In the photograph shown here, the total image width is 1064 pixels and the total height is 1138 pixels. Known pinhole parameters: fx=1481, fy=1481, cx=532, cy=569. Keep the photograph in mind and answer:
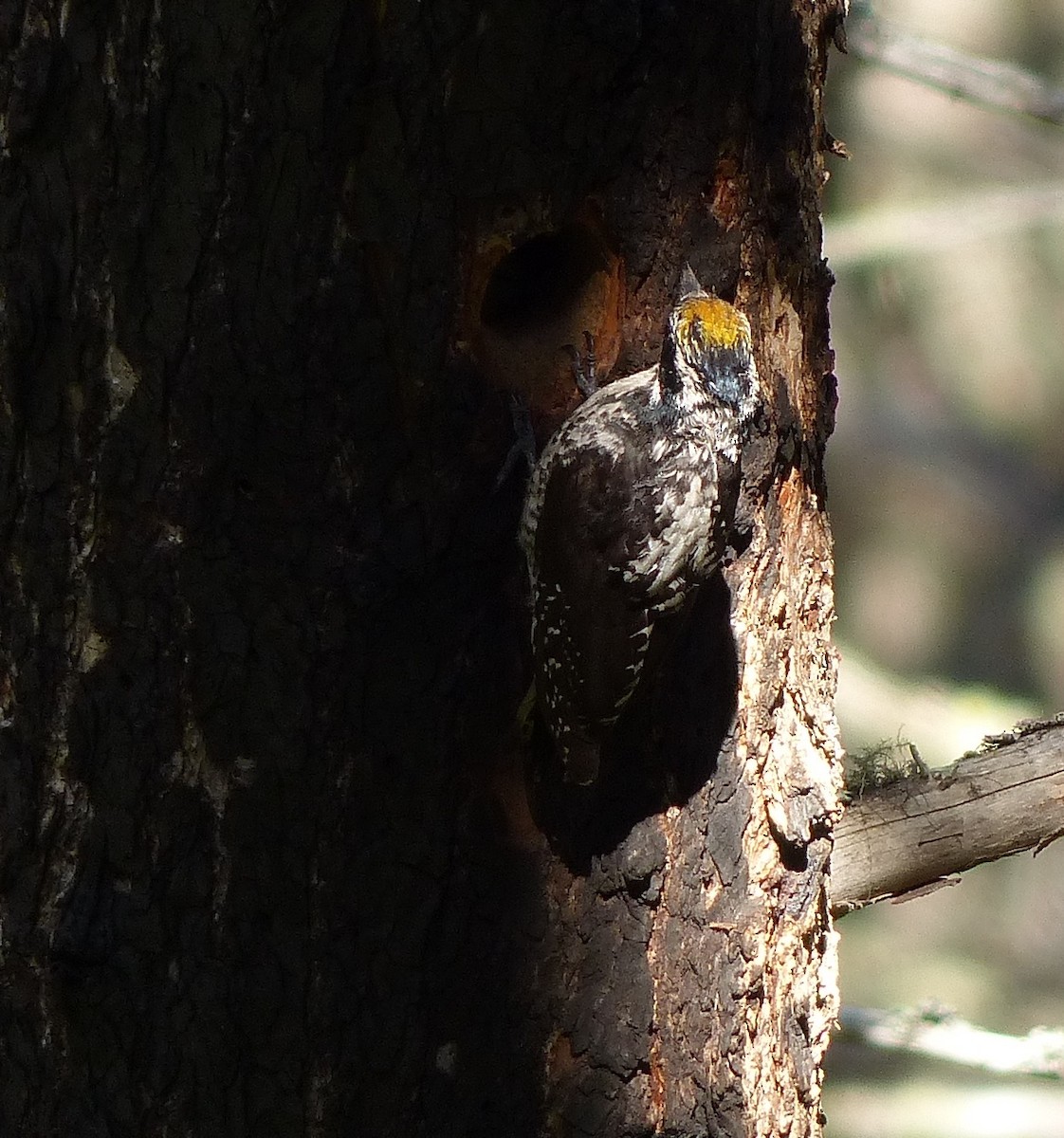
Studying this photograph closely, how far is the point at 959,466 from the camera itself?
11.3 metres

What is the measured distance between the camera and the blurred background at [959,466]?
10.6 metres

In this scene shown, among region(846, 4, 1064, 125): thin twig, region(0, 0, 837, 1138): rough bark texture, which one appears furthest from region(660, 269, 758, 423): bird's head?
region(846, 4, 1064, 125): thin twig

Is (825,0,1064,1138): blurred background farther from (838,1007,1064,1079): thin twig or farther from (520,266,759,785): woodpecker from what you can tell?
(520,266,759,785): woodpecker

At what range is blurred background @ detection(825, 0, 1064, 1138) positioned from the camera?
1057 centimetres

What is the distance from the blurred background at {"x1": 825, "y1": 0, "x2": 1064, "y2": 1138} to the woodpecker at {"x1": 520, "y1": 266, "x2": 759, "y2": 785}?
7.62 m

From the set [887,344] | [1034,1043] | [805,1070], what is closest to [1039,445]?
[887,344]

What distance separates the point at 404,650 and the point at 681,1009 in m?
0.82

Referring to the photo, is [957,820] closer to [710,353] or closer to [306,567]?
[710,353]

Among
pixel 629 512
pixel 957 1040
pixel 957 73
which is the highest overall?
pixel 957 73

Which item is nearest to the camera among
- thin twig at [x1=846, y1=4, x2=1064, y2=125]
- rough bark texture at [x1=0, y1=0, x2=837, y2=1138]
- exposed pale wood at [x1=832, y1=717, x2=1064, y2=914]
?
rough bark texture at [x1=0, y1=0, x2=837, y2=1138]

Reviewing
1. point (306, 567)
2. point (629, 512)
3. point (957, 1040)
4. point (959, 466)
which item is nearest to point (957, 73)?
point (957, 1040)

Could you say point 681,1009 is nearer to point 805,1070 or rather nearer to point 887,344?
point 805,1070

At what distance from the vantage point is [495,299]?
106 inches

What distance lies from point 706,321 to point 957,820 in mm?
1140
